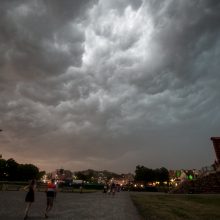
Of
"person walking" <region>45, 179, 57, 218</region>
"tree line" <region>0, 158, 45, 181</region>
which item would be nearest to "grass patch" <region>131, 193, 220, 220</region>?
"person walking" <region>45, 179, 57, 218</region>

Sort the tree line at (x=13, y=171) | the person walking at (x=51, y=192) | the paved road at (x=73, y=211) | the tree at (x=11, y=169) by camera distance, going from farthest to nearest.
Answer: the tree at (x=11, y=169) < the tree line at (x=13, y=171) < the person walking at (x=51, y=192) < the paved road at (x=73, y=211)

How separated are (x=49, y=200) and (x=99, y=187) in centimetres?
8059

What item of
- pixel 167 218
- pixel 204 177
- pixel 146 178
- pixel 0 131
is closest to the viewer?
pixel 167 218

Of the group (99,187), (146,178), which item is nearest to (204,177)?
(99,187)

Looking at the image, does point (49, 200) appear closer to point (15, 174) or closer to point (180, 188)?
point (180, 188)

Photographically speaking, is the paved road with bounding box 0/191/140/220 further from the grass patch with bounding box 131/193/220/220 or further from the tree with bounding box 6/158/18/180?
the tree with bounding box 6/158/18/180

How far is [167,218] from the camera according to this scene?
52.4 ft

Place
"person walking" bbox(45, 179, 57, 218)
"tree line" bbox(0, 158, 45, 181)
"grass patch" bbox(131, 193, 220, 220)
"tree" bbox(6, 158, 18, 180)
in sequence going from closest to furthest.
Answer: "person walking" bbox(45, 179, 57, 218), "grass patch" bbox(131, 193, 220, 220), "tree line" bbox(0, 158, 45, 181), "tree" bbox(6, 158, 18, 180)

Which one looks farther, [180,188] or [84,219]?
[180,188]

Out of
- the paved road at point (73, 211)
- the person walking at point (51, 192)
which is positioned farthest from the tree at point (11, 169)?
the person walking at point (51, 192)

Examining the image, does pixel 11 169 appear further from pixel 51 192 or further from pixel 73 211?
pixel 51 192

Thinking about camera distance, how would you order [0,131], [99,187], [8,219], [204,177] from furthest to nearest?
[99,187]
[0,131]
[204,177]
[8,219]

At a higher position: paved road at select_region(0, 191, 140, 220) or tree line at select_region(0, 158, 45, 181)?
tree line at select_region(0, 158, 45, 181)

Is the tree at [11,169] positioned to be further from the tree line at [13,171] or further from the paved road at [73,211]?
the paved road at [73,211]
